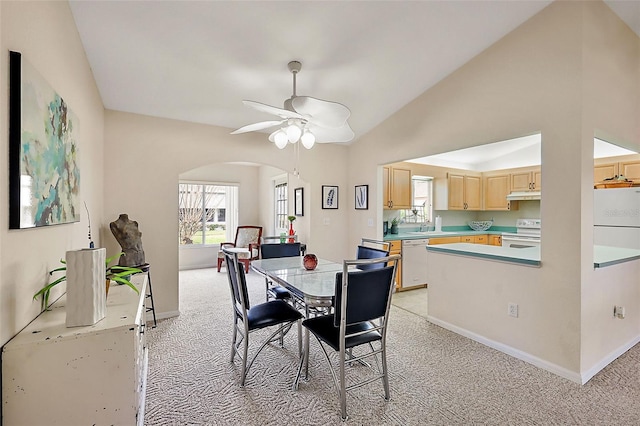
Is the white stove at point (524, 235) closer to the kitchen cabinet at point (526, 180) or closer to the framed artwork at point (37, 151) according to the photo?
the kitchen cabinet at point (526, 180)

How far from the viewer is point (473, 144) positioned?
2.95 metres

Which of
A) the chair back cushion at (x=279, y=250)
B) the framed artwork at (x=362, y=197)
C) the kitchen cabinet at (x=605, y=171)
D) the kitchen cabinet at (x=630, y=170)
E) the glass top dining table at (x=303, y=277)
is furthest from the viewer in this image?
the framed artwork at (x=362, y=197)

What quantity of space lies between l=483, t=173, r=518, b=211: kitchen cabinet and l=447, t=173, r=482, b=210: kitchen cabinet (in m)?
0.12

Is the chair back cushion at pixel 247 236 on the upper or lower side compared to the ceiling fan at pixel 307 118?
lower

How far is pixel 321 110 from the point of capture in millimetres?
2178

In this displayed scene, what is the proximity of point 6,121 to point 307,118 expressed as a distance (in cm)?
169

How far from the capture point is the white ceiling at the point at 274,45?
2164mm

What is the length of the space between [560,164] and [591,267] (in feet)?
2.78

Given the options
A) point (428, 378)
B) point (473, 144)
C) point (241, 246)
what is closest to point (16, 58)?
point (428, 378)

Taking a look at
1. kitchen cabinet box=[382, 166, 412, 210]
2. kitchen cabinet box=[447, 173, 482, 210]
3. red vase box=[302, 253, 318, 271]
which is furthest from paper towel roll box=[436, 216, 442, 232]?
red vase box=[302, 253, 318, 271]

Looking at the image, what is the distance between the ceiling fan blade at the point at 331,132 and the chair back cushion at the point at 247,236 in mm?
4145

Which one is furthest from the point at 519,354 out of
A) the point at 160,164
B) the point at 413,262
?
the point at 160,164

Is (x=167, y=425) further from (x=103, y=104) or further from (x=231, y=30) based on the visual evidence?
(x=103, y=104)

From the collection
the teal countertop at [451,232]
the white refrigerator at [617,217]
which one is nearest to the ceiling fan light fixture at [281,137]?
the teal countertop at [451,232]
